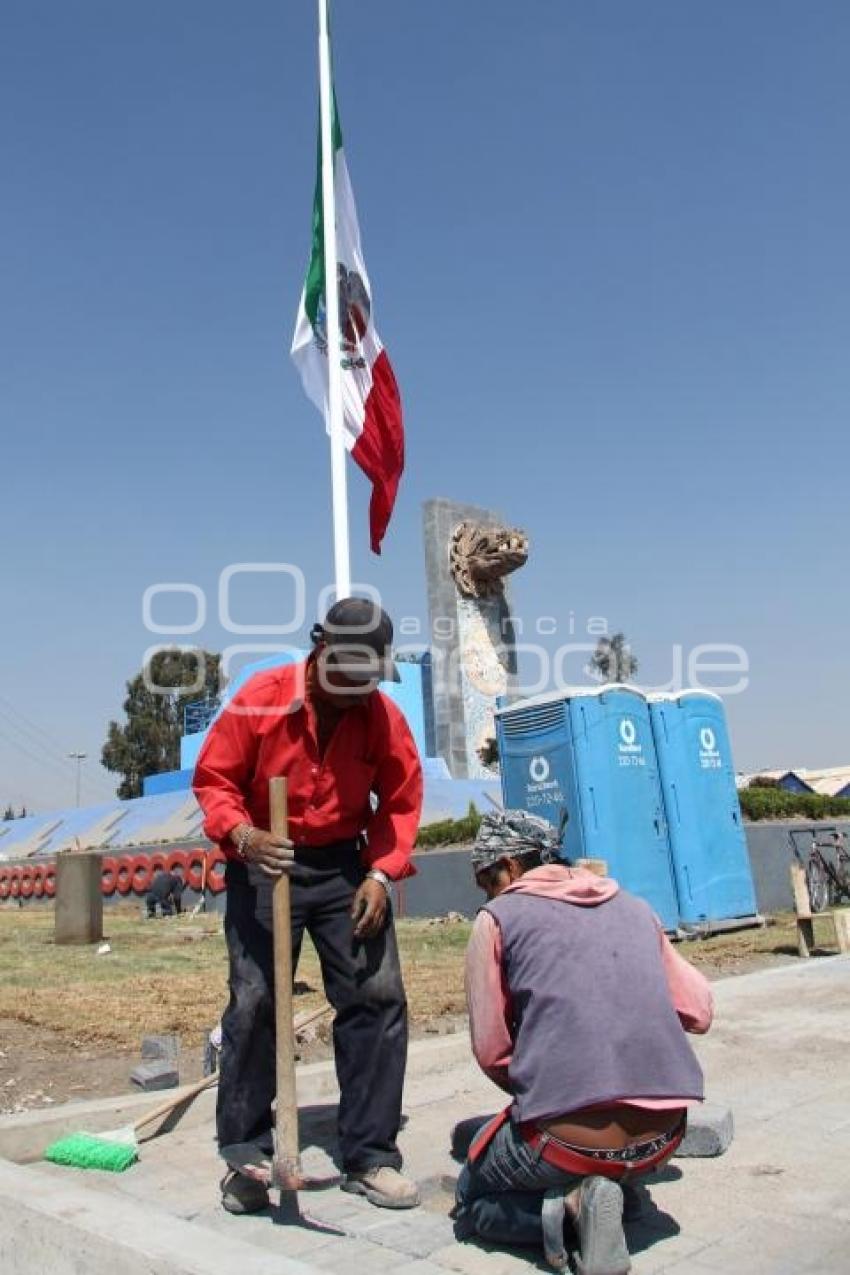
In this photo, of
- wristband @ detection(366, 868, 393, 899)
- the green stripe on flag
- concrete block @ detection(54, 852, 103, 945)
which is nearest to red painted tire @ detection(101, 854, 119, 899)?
concrete block @ detection(54, 852, 103, 945)

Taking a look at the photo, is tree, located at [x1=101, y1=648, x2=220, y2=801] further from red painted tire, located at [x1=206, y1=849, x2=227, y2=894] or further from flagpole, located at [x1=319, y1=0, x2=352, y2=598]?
flagpole, located at [x1=319, y1=0, x2=352, y2=598]

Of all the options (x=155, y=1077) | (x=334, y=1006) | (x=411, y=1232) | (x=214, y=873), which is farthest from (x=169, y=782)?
(x=411, y=1232)

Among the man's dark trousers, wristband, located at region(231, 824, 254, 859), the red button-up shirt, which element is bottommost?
the man's dark trousers

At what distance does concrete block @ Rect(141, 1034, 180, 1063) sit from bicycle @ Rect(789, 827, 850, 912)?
1043cm

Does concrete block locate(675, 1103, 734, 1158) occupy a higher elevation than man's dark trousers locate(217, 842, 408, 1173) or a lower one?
lower

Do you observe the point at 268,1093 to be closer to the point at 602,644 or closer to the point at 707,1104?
the point at 707,1104

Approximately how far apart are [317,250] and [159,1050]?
6.53 metres

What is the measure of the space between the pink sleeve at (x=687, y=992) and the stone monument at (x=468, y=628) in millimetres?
19455

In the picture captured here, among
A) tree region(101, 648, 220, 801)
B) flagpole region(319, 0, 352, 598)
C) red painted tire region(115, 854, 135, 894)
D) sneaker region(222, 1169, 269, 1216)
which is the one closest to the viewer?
sneaker region(222, 1169, 269, 1216)

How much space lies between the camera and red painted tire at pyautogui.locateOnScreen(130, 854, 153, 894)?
21612mm

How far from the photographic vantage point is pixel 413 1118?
3.86 m

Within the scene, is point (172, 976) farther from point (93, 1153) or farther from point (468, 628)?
point (468, 628)

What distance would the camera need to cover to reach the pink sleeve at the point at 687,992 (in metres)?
2.58

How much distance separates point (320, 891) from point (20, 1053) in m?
3.25
